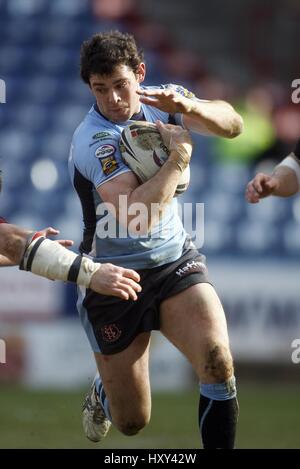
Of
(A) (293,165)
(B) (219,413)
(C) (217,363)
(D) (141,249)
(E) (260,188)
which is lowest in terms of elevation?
(B) (219,413)

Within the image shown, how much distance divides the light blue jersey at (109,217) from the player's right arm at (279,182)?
1.71ft

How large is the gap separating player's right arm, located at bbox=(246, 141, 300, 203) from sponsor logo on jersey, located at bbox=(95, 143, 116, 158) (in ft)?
3.26

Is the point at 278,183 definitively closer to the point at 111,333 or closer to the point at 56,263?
the point at 111,333

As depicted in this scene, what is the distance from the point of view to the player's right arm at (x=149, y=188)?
6.31m

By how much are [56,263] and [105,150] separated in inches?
32.5

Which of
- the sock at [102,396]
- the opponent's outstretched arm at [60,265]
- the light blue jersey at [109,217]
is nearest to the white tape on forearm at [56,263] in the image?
the opponent's outstretched arm at [60,265]

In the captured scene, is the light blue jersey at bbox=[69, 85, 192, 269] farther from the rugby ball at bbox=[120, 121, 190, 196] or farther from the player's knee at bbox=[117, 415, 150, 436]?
the player's knee at bbox=[117, 415, 150, 436]

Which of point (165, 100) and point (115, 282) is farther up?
point (165, 100)

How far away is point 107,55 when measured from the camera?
663 centimetres

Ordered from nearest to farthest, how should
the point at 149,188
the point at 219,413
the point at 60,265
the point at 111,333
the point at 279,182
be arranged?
the point at 60,265
the point at 149,188
the point at 219,413
the point at 111,333
the point at 279,182

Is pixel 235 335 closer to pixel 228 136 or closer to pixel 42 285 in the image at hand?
pixel 42 285

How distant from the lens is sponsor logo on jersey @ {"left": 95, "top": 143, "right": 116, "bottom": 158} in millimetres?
A: 6582

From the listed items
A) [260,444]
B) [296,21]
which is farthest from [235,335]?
[296,21]

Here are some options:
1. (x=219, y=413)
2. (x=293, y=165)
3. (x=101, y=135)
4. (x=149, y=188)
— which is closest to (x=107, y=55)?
(x=101, y=135)
